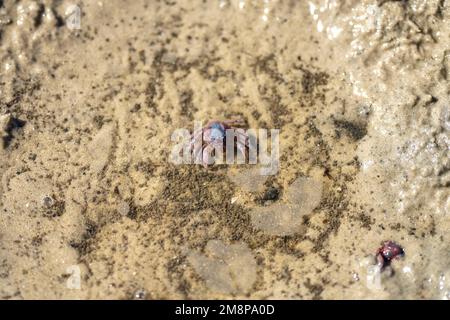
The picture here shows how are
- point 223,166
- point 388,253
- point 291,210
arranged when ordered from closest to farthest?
point 388,253 < point 291,210 < point 223,166

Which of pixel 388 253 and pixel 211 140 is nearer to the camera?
pixel 388 253

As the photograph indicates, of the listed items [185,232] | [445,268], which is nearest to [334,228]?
[445,268]

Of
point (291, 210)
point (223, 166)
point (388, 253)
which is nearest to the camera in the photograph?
point (388, 253)

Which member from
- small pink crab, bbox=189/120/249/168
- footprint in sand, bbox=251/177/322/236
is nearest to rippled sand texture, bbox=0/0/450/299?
footprint in sand, bbox=251/177/322/236

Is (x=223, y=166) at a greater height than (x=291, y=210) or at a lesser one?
greater

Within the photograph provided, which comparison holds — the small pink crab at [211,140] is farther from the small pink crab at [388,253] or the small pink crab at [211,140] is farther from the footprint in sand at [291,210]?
the small pink crab at [388,253]

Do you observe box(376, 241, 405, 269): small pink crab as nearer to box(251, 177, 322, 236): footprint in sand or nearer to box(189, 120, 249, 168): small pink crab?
box(251, 177, 322, 236): footprint in sand

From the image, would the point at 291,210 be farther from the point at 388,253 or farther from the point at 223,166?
the point at 388,253

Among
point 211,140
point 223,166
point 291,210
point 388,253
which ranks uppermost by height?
point 211,140

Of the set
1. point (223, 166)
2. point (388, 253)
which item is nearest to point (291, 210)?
point (223, 166)
